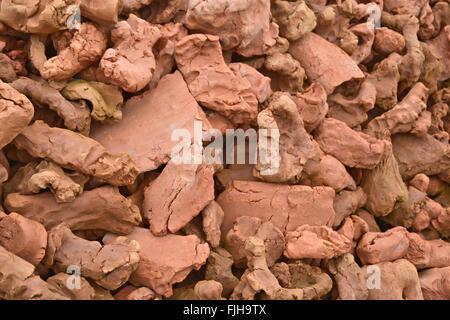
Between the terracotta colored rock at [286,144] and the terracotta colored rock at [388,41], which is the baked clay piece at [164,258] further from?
the terracotta colored rock at [388,41]

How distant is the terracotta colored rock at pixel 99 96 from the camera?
7.39 feet

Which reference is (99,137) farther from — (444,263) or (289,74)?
(444,263)

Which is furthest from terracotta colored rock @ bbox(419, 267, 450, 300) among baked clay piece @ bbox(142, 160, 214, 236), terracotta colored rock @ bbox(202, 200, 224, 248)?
baked clay piece @ bbox(142, 160, 214, 236)

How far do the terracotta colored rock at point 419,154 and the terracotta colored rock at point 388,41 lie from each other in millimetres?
506

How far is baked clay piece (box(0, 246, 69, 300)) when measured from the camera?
1847 millimetres

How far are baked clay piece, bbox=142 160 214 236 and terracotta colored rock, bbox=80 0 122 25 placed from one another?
0.67 metres

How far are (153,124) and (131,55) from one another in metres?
0.32

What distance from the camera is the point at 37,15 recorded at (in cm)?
226

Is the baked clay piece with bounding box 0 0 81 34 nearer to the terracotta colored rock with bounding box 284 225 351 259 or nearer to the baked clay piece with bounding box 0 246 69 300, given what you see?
the baked clay piece with bounding box 0 246 69 300

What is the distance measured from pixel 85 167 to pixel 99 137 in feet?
0.95

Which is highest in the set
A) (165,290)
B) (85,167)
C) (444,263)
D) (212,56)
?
(212,56)

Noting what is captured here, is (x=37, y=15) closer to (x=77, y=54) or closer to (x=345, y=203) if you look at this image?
(x=77, y=54)

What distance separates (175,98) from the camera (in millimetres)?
2459

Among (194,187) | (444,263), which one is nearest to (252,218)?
(194,187)
